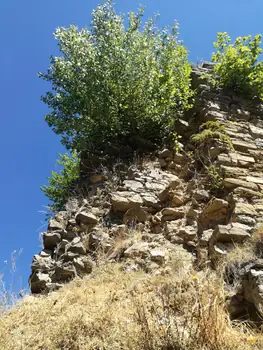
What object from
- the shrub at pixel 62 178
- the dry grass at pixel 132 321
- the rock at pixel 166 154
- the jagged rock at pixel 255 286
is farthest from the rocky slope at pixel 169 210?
the shrub at pixel 62 178

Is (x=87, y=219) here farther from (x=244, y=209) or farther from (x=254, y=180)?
(x=254, y=180)

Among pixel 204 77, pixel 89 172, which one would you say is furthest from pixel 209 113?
pixel 89 172

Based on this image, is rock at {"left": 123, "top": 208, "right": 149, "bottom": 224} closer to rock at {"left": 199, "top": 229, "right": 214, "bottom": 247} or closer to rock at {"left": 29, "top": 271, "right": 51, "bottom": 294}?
rock at {"left": 199, "top": 229, "right": 214, "bottom": 247}

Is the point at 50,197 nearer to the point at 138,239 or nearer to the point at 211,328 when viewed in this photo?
the point at 138,239

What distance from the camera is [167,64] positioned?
28.3 feet

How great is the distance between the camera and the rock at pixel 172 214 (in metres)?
5.97

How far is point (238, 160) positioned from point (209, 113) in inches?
57.6

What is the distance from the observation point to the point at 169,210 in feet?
19.7

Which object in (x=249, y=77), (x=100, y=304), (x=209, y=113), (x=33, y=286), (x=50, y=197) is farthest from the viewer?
(x=50, y=197)

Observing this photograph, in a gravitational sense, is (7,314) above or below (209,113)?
below

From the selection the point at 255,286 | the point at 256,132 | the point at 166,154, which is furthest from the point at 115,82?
the point at 255,286

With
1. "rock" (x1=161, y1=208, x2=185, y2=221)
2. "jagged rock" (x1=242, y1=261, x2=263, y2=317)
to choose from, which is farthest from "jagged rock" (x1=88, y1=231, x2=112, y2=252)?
"jagged rock" (x1=242, y1=261, x2=263, y2=317)

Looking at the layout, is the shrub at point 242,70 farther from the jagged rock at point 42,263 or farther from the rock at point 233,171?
the jagged rock at point 42,263

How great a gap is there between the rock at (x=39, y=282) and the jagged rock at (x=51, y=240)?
0.61 m
